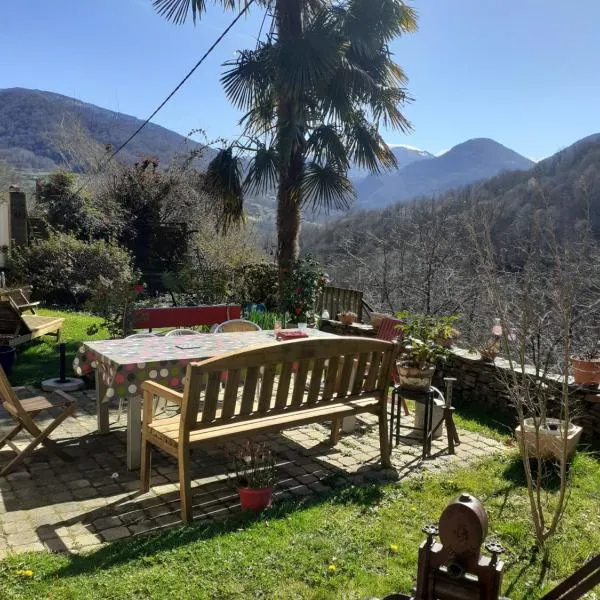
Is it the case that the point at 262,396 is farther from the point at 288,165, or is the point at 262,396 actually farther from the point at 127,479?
the point at 288,165

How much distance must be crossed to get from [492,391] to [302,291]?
331 cm

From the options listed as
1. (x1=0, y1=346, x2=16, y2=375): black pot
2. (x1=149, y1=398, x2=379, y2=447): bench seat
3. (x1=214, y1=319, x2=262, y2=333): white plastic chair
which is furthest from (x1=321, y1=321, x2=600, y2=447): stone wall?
(x1=0, y1=346, x2=16, y2=375): black pot

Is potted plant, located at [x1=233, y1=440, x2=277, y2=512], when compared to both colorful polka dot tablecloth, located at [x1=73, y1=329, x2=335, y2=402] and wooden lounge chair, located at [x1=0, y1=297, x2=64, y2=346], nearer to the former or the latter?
colorful polka dot tablecloth, located at [x1=73, y1=329, x2=335, y2=402]

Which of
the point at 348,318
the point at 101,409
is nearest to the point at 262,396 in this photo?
the point at 101,409

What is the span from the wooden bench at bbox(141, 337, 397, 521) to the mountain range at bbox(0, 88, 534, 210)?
5856mm

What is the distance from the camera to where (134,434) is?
12.8 feet

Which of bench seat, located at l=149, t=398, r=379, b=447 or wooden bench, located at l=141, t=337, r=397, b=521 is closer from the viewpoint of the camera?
wooden bench, located at l=141, t=337, r=397, b=521

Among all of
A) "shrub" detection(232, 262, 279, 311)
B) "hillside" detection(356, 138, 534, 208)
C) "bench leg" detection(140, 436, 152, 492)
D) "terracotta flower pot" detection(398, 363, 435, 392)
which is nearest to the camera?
"bench leg" detection(140, 436, 152, 492)

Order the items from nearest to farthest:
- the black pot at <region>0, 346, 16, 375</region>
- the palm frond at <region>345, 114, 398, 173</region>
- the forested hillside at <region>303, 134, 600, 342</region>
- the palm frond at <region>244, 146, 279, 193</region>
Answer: the black pot at <region>0, 346, 16, 375</region>, the palm frond at <region>244, 146, 279, 193</region>, the palm frond at <region>345, 114, 398, 173</region>, the forested hillside at <region>303, 134, 600, 342</region>

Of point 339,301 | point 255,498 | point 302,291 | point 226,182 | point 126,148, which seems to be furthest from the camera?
point 126,148

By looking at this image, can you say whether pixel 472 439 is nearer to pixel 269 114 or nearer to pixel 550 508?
pixel 550 508

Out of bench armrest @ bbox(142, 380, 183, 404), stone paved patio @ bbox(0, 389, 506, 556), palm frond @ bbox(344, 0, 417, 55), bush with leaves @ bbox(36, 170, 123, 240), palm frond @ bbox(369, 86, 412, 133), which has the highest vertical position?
palm frond @ bbox(344, 0, 417, 55)

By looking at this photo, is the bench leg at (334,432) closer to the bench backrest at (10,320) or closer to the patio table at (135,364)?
the patio table at (135,364)

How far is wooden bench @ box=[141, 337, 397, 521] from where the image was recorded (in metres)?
3.11
